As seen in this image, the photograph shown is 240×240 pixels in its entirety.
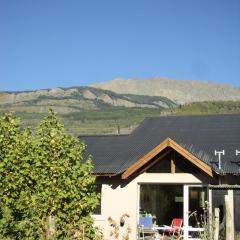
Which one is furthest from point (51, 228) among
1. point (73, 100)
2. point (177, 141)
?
point (73, 100)

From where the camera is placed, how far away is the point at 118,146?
833 inches

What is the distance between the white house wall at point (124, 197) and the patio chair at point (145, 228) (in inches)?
9.4

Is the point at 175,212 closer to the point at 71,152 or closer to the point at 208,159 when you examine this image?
the point at 208,159

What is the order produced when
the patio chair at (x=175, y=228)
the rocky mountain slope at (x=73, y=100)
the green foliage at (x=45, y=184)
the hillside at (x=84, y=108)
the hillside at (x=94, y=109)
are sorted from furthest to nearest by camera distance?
the rocky mountain slope at (x=73, y=100) → the hillside at (x=84, y=108) → the hillside at (x=94, y=109) → the patio chair at (x=175, y=228) → the green foliage at (x=45, y=184)

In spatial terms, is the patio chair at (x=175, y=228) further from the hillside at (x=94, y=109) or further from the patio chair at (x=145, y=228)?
the hillside at (x=94, y=109)

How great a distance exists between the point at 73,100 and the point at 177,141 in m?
112

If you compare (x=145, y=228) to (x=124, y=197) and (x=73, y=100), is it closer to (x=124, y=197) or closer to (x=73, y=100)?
(x=124, y=197)

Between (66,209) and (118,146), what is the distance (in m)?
10.3

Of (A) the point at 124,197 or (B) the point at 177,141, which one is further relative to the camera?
(B) the point at 177,141

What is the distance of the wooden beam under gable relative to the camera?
1670 cm

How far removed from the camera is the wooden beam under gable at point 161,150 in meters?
16.7

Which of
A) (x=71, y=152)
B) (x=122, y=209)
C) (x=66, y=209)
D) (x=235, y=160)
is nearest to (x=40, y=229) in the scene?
(x=66, y=209)

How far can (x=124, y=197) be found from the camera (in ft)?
60.4

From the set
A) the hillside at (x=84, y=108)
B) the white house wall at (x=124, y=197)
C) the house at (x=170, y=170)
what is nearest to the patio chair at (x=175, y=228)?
the house at (x=170, y=170)
